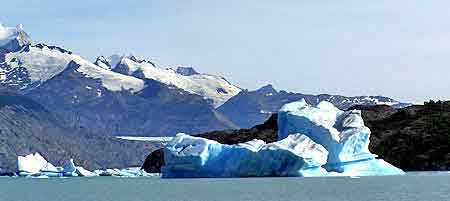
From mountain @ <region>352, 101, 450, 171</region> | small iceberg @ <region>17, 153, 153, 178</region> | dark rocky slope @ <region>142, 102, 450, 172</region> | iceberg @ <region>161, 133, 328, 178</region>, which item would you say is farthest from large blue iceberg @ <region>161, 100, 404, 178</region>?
small iceberg @ <region>17, 153, 153, 178</region>

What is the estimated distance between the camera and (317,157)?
93312 millimetres

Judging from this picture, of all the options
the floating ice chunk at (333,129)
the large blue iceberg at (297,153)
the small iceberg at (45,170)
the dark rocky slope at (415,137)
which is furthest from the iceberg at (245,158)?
the small iceberg at (45,170)

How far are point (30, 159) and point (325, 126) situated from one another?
100.0m

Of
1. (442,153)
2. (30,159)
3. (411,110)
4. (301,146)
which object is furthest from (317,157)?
(30,159)

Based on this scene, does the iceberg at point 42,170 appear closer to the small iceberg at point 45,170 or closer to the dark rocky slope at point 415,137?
the small iceberg at point 45,170

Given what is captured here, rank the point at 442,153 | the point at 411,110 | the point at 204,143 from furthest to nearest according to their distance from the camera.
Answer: the point at 411,110 < the point at 442,153 < the point at 204,143

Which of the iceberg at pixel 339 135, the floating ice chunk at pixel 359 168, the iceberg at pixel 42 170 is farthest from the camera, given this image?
the iceberg at pixel 42 170

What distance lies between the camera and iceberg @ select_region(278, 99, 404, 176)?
326ft

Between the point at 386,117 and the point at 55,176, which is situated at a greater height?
the point at 386,117

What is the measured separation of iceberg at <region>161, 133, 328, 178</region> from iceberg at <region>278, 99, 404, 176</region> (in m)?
2.94

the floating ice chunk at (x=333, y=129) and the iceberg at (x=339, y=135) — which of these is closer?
the floating ice chunk at (x=333, y=129)

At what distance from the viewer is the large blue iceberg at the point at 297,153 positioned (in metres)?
95.4

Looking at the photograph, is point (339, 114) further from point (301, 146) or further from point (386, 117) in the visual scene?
point (386, 117)

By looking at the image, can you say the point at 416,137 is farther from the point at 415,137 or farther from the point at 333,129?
Result: the point at 333,129
